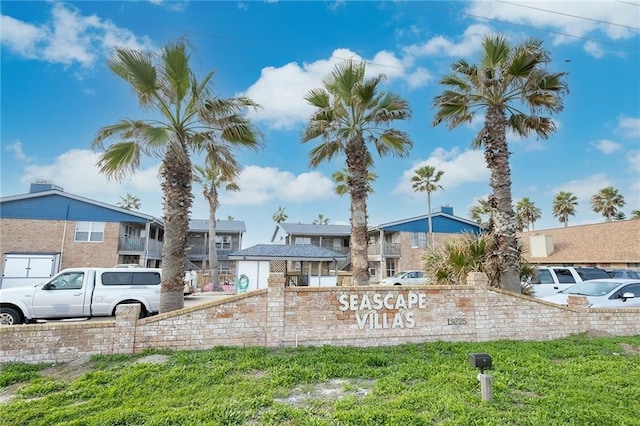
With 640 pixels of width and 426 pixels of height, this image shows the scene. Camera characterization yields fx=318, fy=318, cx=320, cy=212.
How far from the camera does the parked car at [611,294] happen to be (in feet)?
30.4

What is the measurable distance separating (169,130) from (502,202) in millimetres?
9298

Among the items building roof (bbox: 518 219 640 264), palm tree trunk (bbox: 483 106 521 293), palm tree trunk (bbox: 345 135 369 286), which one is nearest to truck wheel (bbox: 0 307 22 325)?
palm tree trunk (bbox: 345 135 369 286)

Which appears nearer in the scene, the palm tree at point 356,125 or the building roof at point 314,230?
the palm tree at point 356,125

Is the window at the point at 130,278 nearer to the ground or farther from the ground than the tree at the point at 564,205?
nearer to the ground

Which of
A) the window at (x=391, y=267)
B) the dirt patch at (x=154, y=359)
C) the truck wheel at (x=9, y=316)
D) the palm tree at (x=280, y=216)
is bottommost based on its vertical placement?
the dirt patch at (x=154, y=359)

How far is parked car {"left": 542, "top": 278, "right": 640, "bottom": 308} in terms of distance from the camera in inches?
365

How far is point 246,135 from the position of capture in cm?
897

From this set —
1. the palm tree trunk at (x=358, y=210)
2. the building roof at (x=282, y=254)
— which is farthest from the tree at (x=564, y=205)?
the palm tree trunk at (x=358, y=210)

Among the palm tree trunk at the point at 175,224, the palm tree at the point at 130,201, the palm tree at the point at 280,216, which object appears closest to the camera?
the palm tree trunk at the point at 175,224

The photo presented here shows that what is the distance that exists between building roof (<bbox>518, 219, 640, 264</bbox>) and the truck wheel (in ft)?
79.8

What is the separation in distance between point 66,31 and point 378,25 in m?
9.04

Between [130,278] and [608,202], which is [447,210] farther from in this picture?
[130,278]

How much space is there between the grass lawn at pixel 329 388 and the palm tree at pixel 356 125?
395 cm

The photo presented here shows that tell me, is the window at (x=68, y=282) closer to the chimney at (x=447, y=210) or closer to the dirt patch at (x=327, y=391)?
the dirt patch at (x=327, y=391)
